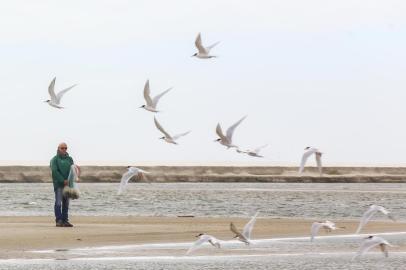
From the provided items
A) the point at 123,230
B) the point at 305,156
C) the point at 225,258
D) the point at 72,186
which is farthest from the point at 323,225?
the point at 123,230

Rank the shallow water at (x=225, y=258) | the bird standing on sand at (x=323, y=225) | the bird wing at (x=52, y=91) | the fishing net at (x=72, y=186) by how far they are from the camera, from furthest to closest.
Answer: the fishing net at (x=72, y=186)
the bird wing at (x=52, y=91)
the bird standing on sand at (x=323, y=225)
the shallow water at (x=225, y=258)

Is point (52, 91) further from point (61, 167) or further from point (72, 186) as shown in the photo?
point (72, 186)

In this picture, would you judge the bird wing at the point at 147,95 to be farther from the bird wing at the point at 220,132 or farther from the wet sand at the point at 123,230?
the wet sand at the point at 123,230

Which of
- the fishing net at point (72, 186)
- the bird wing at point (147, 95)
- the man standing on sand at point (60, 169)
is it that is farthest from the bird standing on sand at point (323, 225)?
the man standing on sand at point (60, 169)

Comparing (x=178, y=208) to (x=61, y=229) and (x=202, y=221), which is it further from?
(x=61, y=229)

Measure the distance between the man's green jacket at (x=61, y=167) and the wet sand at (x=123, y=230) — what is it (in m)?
1.20

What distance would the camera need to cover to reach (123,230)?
3272 centimetres

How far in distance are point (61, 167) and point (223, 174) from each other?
85131 mm

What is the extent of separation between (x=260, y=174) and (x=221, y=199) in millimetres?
56614

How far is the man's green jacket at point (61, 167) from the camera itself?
30.7m

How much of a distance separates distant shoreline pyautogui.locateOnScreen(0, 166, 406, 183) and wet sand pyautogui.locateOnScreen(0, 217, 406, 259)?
65.0 metres

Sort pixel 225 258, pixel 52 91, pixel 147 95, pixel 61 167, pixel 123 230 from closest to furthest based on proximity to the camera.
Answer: pixel 225 258 → pixel 147 95 → pixel 52 91 → pixel 61 167 → pixel 123 230

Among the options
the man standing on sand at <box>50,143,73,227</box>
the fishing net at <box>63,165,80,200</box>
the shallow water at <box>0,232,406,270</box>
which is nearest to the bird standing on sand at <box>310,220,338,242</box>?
the shallow water at <box>0,232,406,270</box>

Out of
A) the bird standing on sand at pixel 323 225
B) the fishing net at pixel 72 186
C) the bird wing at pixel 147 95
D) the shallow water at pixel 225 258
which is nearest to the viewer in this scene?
the shallow water at pixel 225 258
